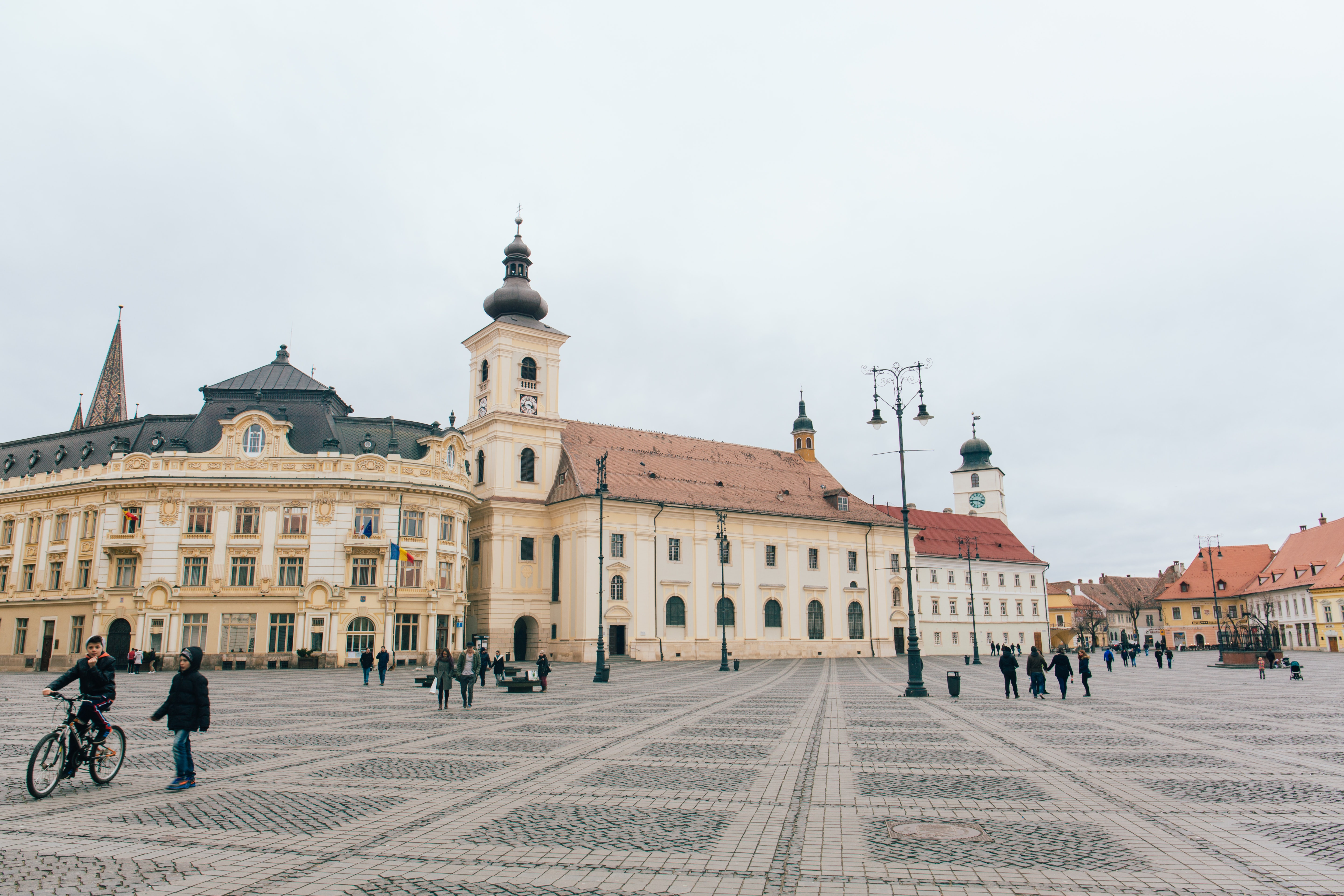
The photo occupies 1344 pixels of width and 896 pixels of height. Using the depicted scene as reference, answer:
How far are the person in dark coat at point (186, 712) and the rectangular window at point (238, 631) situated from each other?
136 ft

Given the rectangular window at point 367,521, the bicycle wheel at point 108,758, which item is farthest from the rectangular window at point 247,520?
the bicycle wheel at point 108,758

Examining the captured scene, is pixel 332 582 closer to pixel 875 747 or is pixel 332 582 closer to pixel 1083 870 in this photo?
pixel 875 747

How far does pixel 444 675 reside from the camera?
23922 millimetres

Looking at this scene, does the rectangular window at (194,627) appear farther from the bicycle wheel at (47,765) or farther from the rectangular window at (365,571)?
the bicycle wheel at (47,765)

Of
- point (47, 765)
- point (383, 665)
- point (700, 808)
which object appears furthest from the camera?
point (383, 665)

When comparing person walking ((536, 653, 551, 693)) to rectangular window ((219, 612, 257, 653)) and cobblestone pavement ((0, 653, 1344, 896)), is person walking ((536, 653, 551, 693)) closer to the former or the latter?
cobblestone pavement ((0, 653, 1344, 896))

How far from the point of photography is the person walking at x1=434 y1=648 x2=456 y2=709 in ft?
78.3

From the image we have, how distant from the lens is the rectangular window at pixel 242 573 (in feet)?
162

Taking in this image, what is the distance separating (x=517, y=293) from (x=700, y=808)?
193 feet

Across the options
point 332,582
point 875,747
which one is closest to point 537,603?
point 332,582

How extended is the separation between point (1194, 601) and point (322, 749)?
117 m

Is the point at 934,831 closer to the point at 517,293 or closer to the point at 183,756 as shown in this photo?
the point at 183,756

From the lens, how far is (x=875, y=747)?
603 inches

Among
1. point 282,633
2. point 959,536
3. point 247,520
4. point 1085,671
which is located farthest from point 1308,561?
point 247,520
